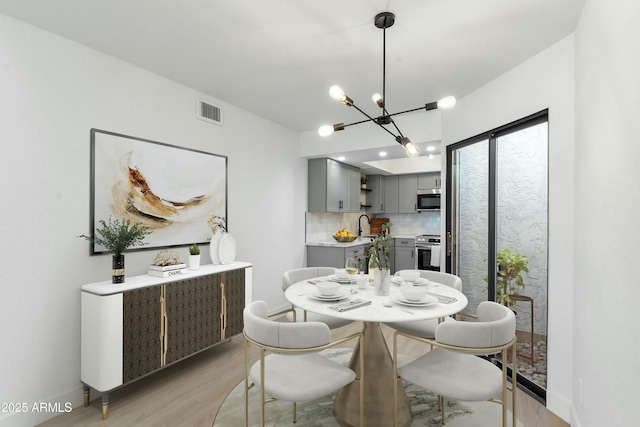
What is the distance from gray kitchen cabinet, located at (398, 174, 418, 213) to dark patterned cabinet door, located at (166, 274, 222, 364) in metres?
4.98

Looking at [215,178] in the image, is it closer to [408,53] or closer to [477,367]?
[408,53]

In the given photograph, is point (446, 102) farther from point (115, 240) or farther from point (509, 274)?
point (115, 240)

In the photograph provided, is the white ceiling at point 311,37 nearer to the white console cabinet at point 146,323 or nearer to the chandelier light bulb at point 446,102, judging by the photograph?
the chandelier light bulb at point 446,102

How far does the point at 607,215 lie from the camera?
1540 millimetres

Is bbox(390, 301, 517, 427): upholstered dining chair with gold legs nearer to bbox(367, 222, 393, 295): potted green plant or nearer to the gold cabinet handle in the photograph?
bbox(367, 222, 393, 295): potted green plant

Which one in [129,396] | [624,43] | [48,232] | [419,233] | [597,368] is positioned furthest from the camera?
[419,233]

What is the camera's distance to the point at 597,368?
1667 mm

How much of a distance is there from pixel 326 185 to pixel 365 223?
9.06ft

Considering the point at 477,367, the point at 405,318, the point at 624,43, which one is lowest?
the point at 477,367

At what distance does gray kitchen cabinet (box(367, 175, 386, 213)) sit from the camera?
736 centimetres

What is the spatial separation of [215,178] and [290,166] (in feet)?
4.91

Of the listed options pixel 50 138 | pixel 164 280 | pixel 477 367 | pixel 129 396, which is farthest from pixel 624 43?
pixel 129 396

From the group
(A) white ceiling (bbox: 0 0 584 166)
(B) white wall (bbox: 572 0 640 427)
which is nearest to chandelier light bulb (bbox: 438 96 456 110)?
(A) white ceiling (bbox: 0 0 584 166)

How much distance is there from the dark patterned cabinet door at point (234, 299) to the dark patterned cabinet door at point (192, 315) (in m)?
0.11
